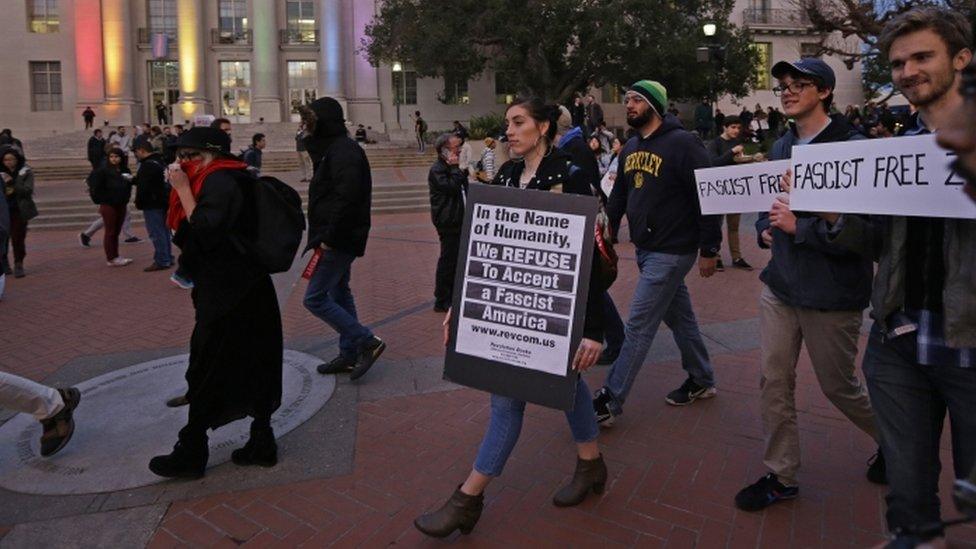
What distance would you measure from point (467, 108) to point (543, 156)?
4037 cm

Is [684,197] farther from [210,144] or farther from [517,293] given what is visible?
[210,144]

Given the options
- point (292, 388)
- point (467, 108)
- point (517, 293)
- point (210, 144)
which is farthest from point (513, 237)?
point (467, 108)

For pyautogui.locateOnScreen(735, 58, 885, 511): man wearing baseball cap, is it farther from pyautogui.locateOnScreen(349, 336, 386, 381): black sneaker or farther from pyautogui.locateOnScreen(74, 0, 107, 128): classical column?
pyautogui.locateOnScreen(74, 0, 107, 128): classical column

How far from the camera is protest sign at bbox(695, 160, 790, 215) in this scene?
10.5ft

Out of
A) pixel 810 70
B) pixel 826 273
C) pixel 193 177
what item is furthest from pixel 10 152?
pixel 826 273

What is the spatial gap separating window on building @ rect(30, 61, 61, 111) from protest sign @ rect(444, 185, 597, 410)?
4473 cm

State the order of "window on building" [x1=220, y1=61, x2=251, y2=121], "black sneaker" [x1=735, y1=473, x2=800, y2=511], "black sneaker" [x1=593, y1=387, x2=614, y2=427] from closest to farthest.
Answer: "black sneaker" [x1=735, y1=473, x2=800, y2=511] < "black sneaker" [x1=593, y1=387, x2=614, y2=427] < "window on building" [x1=220, y1=61, x2=251, y2=121]

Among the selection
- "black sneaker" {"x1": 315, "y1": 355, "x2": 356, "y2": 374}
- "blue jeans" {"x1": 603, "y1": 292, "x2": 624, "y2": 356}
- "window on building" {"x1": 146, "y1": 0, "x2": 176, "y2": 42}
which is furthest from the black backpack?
"window on building" {"x1": 146, "y1": 0, "x2": 176, "y2": 42}

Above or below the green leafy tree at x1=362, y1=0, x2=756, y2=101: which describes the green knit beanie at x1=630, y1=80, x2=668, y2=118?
below

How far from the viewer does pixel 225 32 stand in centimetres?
4078

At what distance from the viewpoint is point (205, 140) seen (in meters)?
3.72

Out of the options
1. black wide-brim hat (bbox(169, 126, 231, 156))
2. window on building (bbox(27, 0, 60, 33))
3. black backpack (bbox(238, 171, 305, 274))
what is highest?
window on building (bbox(27, 0, 60, 33))

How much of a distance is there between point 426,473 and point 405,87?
1560 inches

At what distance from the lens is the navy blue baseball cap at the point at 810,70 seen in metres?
3.04
